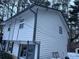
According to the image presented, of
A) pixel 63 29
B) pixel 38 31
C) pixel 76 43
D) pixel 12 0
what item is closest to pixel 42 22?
pixel 38 31

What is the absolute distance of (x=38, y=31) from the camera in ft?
50.5

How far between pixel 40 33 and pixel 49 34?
52.8 inches

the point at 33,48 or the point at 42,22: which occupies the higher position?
the point at 42,22

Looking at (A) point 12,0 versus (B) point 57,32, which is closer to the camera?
(B) point 57,32

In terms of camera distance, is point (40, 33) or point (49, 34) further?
point (49, 34)

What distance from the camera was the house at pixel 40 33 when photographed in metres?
15.3

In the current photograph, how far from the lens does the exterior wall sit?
1558cm

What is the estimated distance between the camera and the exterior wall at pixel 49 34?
51.1 ft

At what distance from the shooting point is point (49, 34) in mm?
16484

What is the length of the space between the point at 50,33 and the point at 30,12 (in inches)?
125

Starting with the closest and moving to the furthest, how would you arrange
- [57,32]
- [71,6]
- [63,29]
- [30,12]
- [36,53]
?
[36,53] < [30,12] < [57,32] < [63,29] < [71,6]

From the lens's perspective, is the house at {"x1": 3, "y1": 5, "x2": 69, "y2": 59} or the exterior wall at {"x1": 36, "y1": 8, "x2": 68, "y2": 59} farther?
the exterior wall at {"x1": 36, "y1": 8, "x2": 68, "y2": 59}

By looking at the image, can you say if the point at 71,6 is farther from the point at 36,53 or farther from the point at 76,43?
the point at 36,53

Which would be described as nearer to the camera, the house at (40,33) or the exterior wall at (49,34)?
the house at (40,33)
